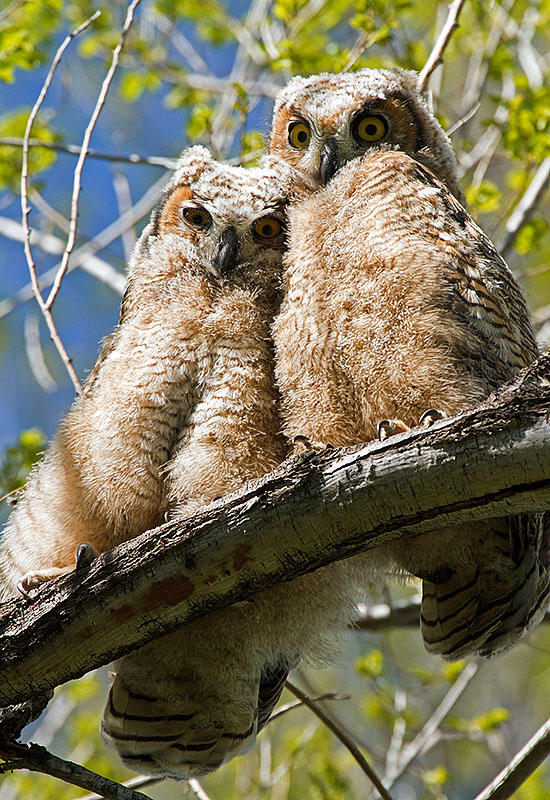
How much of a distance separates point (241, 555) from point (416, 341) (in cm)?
85

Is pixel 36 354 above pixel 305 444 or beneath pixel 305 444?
above

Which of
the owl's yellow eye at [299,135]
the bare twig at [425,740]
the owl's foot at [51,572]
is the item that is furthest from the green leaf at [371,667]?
the owl's yellow eye at [299,135]

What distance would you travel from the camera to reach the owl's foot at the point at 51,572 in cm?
237

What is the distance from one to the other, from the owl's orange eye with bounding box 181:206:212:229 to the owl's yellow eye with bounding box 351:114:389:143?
0.71 metres

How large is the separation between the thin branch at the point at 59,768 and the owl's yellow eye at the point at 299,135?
247cm

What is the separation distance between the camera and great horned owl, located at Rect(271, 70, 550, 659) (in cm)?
252

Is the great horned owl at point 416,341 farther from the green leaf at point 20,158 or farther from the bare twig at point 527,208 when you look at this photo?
the green leaf at point 20,158

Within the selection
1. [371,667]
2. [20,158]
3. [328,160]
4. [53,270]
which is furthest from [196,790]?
[20,158]

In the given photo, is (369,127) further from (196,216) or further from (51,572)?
(51,572)

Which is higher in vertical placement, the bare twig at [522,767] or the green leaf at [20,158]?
the green leaf at [20,158]

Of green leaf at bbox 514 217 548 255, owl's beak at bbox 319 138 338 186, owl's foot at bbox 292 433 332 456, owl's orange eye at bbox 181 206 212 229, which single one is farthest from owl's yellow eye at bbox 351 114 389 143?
owl's foot at bbox 292 433 332 456

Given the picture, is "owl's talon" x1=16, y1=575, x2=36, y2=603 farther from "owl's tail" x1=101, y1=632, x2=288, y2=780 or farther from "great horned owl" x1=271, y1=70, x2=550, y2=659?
"great horned owl" x1=271, y1=70, x2=550, y2=659

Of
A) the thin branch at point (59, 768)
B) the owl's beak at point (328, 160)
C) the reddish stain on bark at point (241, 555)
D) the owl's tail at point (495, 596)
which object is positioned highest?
the owl's beak at point (328, 160)

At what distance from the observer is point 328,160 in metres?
3.26
